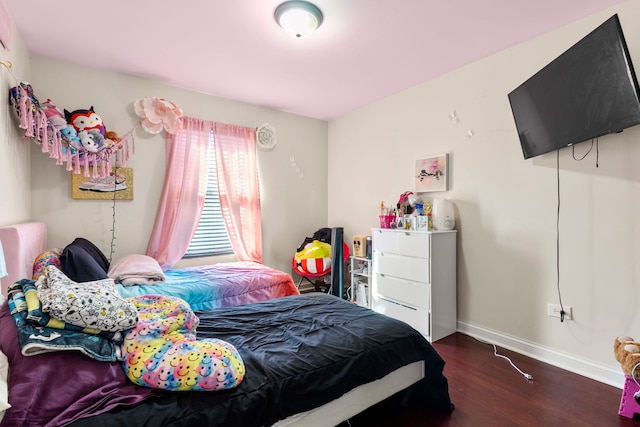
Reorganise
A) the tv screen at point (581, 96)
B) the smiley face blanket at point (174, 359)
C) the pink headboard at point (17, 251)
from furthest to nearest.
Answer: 1. the pink headboard at point (17, 251)
2. the tv screen at point (581, 96)
3. the smiley face blanket at point (174, 359)

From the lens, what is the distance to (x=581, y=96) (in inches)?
71.5

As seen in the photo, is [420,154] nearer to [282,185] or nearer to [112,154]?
[282,185]

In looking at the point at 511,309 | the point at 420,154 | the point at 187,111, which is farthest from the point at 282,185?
the point at 511,309

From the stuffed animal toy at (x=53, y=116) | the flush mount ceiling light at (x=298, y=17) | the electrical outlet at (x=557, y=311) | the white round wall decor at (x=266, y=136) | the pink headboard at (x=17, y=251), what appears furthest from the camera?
the white round wall decor at (x=266, y=136)

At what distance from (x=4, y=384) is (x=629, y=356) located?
269 cm

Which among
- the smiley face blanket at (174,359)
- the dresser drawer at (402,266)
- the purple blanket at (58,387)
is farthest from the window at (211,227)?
the purple blanket at (58,387)

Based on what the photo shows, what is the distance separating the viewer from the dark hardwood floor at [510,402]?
1643 mm

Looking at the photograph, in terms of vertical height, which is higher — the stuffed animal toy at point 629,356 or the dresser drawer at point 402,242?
the dresser drawer at point 402,242

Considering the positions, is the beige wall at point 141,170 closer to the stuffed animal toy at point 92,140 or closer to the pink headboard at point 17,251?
the stuffed animal toy at point 92,140

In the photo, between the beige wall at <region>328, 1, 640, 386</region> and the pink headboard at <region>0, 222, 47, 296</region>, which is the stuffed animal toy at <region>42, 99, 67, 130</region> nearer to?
the pink headboard at <region>0, 222, 47, 296</region>

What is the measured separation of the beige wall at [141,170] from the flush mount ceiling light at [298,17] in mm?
1741

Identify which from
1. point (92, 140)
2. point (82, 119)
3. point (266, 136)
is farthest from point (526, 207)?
point (82, 119)

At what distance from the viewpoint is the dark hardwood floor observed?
1.64m

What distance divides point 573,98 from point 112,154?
360cm
